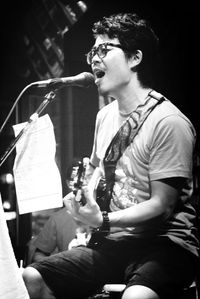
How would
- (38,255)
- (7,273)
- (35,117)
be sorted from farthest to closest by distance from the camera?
(38,255) → (35,117) → (7,273)

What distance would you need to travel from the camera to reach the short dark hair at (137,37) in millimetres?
2027

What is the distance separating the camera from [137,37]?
6.66 feet

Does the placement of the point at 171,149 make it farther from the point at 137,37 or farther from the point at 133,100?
the point at 137,37

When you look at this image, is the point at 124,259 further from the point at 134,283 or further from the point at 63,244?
the point at 63,244

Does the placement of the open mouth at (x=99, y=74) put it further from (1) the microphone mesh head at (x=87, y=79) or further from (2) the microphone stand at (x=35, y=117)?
(2) the microphone stand at (x=35, y=117)

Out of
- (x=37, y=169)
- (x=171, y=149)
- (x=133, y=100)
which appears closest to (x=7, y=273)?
(x=171, y=149)

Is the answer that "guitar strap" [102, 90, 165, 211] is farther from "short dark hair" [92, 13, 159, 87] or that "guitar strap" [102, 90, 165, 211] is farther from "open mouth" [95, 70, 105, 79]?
"open mouth" [95, 70, 105, 79]

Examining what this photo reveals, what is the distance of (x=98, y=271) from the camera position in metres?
1.82

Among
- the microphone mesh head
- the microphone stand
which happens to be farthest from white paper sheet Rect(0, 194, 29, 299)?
the microphone mesh head

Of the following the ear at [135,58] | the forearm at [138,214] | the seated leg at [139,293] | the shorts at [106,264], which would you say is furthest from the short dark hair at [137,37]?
the seated leg at [139,293]

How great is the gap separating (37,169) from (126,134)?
Answer: 672mm

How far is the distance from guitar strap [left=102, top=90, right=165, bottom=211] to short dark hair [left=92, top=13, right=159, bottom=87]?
0.39 feet

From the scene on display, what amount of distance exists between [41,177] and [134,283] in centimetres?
99

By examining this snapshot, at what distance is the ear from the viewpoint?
80.3 inches
